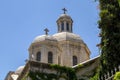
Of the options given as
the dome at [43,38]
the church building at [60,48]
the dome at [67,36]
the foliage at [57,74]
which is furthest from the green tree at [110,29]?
the dome at [67,36]

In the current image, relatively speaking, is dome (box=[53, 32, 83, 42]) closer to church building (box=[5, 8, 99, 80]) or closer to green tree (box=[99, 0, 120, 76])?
church building (box=[5, 8, 99, 80])

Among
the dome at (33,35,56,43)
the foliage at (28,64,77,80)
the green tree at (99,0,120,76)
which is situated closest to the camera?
the green tree at (99,0,120,76)

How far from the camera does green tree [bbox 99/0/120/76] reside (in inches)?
735

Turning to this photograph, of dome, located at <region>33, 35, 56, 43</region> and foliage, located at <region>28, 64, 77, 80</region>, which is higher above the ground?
dome, located at <region>33, 35, 56, 43</region>

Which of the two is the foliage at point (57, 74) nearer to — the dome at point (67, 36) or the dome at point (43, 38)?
the dome at point (43, 38)

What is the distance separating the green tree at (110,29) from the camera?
18.7 m

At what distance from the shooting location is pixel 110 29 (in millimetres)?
18875

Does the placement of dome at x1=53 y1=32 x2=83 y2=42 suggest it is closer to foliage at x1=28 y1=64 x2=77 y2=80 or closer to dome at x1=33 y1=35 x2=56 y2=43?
dome at x1=33 y1=35 x2=56 y2=43

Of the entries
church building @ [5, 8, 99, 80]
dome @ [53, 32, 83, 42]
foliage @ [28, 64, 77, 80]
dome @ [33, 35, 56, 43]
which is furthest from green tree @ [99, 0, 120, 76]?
dome @ [53, 32, 83, 42]

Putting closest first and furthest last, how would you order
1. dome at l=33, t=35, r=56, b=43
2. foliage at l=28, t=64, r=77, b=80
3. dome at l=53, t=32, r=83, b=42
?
foliage at l=28, t=64, r=77, b=80
dome at l=33, t=35, r=56, b=43
dome at l=53, t=32, r=83, b=42

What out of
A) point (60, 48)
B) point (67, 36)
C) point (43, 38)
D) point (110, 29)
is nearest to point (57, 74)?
point (110, 29)

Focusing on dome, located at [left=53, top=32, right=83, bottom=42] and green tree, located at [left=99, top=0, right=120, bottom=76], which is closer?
green tree, located at [left=99, top=0, right=120, bottom=76]

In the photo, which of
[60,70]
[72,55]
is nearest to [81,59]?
[72,55]

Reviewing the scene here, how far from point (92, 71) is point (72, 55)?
1240cm
